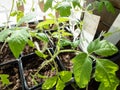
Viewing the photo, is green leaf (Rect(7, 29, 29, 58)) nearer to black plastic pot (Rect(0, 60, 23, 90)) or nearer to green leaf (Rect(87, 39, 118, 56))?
green leaf (Rect(87, 39, 118, 56))

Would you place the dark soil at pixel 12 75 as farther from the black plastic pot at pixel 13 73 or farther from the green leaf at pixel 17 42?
Result: the green leaf at pixel 17 42

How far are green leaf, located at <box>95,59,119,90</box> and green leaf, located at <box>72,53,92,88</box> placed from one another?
3cm

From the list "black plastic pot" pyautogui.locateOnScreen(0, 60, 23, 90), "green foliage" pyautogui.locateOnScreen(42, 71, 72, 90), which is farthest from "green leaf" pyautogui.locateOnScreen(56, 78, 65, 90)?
"black plastic pot" pyautogui.locateOnScreen(0, 60, 23, 90)

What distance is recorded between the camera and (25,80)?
0.69m

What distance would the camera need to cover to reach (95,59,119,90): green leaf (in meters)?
0.47

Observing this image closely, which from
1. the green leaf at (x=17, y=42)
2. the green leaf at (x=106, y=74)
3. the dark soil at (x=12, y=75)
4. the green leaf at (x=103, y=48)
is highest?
the green leaf at (x=17, y=42)

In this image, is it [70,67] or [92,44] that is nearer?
[92,44]

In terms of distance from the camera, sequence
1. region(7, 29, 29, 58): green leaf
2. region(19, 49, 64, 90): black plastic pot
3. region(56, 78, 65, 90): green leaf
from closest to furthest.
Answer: region(7, 29, 29, 58): green leaf < region(56, 78, 65, 90): green leaf < region(19, 49, 64, 90): black plastic pot

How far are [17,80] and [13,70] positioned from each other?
Answer: 6 cm

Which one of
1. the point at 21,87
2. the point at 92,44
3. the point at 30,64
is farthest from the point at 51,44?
the point at 92,44

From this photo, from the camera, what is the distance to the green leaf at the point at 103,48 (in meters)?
0.50

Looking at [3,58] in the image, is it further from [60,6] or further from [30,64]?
[60,6]

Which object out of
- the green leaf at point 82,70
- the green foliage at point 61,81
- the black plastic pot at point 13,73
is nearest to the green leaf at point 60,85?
the green foliage at point 61,81

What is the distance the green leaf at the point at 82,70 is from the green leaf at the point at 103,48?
0.17 feet
